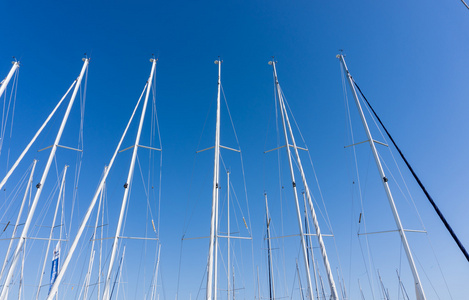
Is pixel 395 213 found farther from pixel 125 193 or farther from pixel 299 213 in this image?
pixel 125 193

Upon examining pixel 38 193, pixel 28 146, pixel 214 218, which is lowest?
pixel 214 218

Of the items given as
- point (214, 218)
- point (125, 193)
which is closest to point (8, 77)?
point (125, 193)

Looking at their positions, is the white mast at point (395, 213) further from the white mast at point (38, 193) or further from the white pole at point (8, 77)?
the white pole at point (8, 77)

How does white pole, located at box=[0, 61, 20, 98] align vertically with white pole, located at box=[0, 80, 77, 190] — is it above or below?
above

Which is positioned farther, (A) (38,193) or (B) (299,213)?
(B) (299,213)

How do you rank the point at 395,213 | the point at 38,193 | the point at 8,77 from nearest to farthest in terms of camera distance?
the point at 395,213 → the point at 38,193 → the point at 8,77

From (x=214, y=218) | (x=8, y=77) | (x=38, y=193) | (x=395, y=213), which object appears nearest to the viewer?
(x=395, y=213)

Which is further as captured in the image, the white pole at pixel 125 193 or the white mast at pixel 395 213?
the white pole at pixel 125 193

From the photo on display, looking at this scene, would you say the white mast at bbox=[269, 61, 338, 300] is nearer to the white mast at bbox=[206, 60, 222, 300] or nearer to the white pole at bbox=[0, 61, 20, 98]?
the white mast at bbox=[206, 60, 222, 300]

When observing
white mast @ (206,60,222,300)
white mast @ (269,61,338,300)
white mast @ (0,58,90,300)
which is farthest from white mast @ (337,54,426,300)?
white mast @ (0,58,90,300)

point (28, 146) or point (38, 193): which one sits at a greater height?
point (28, 146)

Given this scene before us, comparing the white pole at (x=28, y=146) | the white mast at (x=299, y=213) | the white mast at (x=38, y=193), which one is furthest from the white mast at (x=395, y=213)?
the white pole at (x=28, y=146)

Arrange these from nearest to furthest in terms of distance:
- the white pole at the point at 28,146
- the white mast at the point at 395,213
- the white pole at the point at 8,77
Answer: the white mast at the point at 395,213 → the white pole at the point at 28,146 → the white pole at the point at 8,77

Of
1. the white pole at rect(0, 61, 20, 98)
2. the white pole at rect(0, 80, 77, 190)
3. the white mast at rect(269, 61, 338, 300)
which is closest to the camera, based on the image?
the white mast at rect(269, 61, 338, 300)
